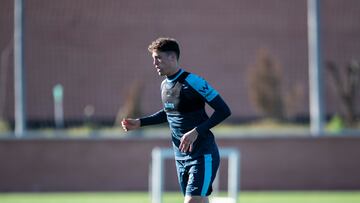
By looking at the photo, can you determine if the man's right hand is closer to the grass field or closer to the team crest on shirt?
the team crest on shirt

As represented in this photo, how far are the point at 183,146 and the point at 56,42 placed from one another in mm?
8526

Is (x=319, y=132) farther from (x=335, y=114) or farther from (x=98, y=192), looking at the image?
(x=98, y=192)

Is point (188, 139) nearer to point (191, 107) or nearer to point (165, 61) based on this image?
point (191, 107)

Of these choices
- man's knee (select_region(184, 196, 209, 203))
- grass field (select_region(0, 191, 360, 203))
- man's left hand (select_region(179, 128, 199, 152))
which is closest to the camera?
man's left hand (select_region(179, 128, 199, 152))

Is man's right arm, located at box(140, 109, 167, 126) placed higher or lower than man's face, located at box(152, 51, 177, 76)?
lower

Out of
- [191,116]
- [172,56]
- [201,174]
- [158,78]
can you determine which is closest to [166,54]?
[172,56]

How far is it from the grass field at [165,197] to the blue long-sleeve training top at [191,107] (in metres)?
5.53

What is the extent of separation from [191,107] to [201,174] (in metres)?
0.61

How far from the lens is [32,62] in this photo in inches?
586

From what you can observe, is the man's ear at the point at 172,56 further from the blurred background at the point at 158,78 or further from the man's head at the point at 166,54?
the blurred background at the point at 158,78

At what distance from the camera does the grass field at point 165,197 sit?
42.2 feet

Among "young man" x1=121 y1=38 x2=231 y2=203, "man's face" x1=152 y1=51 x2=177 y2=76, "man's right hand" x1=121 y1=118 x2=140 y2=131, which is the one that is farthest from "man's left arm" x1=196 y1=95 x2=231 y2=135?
"man's right hand" x1=121 y1=118 x2=140 y2=131

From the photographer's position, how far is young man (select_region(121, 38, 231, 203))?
713cm

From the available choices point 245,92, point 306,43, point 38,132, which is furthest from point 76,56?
point 306,43
